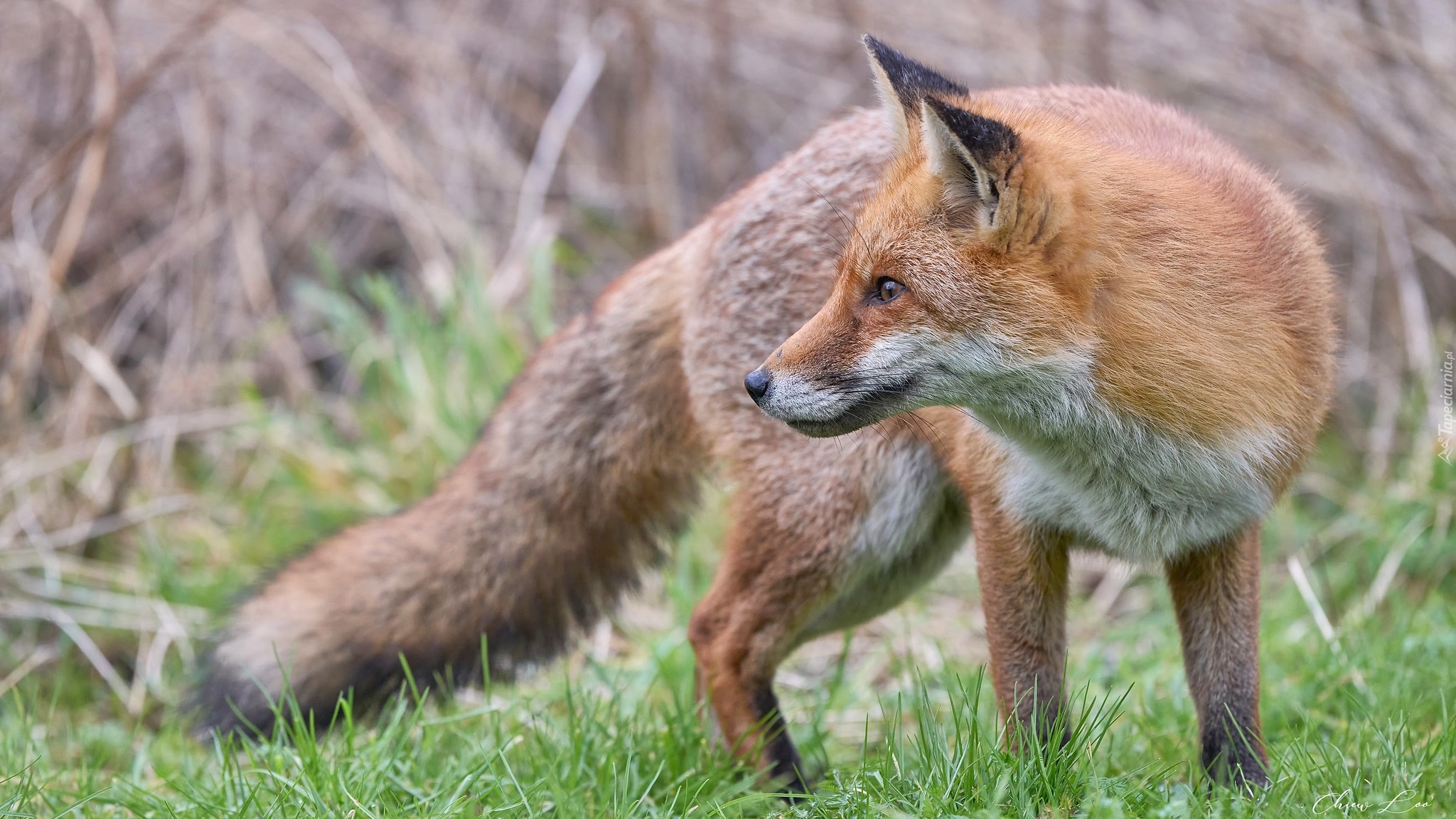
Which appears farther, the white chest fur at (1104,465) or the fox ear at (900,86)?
the fox ear at (900,86)

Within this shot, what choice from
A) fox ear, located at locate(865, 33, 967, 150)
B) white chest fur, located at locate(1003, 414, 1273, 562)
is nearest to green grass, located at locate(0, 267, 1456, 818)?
white chest fur, located at locate(1003, 414, 1273, 562)

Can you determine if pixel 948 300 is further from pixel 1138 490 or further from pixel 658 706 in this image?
pixel 658 706

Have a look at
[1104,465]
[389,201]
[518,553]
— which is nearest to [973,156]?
[1104,465]

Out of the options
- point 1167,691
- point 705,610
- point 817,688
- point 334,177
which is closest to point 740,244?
point 705,610

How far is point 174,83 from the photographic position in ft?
26.5

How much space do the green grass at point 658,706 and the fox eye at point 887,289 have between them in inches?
39.2

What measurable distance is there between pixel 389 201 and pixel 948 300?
20.1 feet

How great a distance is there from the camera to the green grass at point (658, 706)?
2861 mm

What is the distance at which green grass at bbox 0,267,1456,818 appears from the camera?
286cm

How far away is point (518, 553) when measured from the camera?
4.07 m

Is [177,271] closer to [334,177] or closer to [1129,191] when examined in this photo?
[334,177]

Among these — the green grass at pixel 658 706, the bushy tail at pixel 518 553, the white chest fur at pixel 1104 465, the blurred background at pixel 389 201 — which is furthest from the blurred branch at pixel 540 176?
the white chest fur at pixel 1104 465

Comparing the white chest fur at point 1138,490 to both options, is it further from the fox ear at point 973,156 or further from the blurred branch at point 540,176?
the blurred branch at point 540,176

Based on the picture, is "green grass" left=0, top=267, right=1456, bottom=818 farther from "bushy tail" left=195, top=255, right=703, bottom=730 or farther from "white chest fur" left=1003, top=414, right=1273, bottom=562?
"white chest fur" left=1003, top=414, right=1273, bottom=562
